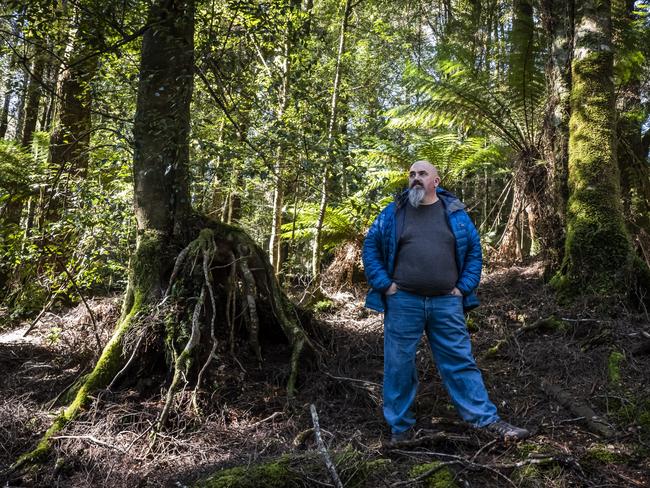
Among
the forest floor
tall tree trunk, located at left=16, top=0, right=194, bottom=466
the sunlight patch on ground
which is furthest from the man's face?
the sunlight patch on ground

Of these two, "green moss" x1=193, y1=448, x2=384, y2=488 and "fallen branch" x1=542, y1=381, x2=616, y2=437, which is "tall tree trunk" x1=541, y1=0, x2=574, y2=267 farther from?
"green moss" x1=193, y1=448, x2=384, y2=488

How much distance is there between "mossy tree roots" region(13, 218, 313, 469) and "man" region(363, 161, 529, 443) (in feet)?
3.17

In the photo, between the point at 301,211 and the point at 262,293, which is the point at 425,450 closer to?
the point at 262,293

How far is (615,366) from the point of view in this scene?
12.8 ft

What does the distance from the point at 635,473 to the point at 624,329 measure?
2090mm

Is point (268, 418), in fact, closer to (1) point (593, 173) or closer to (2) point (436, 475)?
(2) point (436, 475)

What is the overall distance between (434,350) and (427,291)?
0.47 meters

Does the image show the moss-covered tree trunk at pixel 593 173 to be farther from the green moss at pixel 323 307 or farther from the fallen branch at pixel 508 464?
the green moss at pixel 323 307

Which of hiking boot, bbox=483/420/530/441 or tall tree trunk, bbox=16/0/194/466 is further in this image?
tall tree trunk, bbox=16/0/194/466

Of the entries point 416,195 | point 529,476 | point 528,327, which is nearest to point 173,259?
point 416,195

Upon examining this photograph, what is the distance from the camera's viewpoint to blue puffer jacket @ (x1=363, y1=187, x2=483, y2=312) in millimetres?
3547

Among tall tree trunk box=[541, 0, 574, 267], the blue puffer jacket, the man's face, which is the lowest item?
the blue puffer jacket

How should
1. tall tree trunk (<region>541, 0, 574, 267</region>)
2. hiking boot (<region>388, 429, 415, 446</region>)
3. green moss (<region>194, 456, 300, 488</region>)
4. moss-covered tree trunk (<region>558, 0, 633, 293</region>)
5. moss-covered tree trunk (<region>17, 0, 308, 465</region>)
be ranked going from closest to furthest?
green moss (<region>194, 456, 300, 488</region>) < hiking boot (<region>388, 429, 415, 446</region>) < moss-covered tree trunk (<region>17, 0, 308, 465</region>) < moss-covered tree trunk (<region>558, 0, 633, 293</region>) < tall tree trunk (<region>541, 0, 574, 267</region>)

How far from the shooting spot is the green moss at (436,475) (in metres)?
2.55
